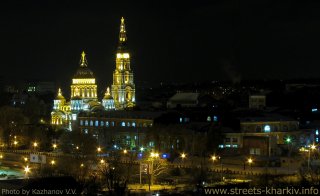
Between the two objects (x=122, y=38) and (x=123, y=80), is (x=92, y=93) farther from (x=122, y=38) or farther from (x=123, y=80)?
(x=122, y=38)

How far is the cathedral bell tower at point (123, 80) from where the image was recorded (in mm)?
70812

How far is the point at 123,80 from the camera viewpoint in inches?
2805

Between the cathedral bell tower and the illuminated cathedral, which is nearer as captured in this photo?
the illuminated cathedral

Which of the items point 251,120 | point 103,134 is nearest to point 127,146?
point 103,134

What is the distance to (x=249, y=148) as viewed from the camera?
45.6 metres

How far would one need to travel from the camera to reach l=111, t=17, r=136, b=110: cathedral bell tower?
70.8m

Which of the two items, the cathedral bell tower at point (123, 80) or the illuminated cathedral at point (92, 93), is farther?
the cathedral bell tower at point (123, 80)

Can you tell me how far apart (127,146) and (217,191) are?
27588 millimetres

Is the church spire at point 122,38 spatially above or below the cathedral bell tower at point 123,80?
above

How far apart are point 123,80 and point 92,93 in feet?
11.4

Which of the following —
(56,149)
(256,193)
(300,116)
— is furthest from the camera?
(300,116)

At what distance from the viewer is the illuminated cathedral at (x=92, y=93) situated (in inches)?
2574

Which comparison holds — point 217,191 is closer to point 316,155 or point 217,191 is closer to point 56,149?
point 316,155

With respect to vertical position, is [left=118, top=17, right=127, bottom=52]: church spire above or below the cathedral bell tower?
above
